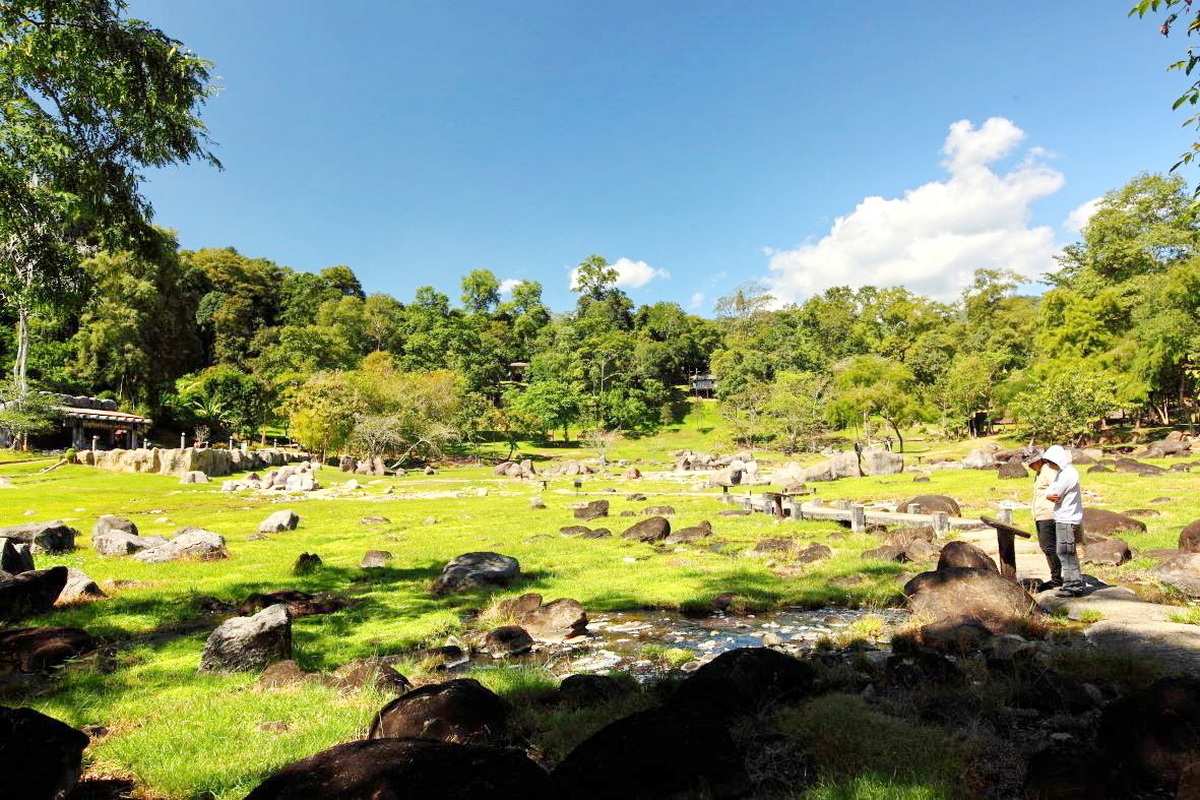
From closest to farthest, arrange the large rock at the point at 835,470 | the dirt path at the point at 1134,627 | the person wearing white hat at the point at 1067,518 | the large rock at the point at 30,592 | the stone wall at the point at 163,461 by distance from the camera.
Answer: the dirt path at the point at 1134,627
the person wearing white hat at the point at 1067,518
the large rock at the point at 30,592
the large rock at the point at 835,470
the stone wall at the point at 163,461

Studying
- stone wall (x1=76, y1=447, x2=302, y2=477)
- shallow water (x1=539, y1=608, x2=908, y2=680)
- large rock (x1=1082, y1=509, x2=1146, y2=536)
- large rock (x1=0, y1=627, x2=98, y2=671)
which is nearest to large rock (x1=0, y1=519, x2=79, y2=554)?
large rock (x1=0, y1=627, x2=98, y2=671)

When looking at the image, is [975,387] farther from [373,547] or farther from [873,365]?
[373,547]

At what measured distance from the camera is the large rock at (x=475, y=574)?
13.3 m

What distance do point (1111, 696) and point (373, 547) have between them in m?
17.4

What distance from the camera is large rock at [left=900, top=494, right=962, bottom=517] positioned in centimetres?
2007

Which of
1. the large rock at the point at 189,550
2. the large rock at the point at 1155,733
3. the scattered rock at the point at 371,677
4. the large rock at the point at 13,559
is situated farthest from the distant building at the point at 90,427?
the large rock at the point at 1155,733

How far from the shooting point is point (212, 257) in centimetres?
9144

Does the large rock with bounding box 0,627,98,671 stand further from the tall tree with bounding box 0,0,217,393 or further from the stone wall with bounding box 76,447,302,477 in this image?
the stone wall with bounding box 76,447,302,477

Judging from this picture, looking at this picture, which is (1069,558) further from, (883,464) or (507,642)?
(883,464)

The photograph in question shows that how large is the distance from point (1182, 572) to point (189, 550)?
2043 centimetres

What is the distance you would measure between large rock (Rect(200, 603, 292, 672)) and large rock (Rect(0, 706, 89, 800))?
12.4 feet

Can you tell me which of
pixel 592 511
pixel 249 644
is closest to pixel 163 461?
pixel 592 511

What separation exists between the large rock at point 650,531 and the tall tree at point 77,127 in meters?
13.9

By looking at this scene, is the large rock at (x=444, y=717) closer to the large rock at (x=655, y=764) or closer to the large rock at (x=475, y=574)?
the large rock at (x=655, y=764)
